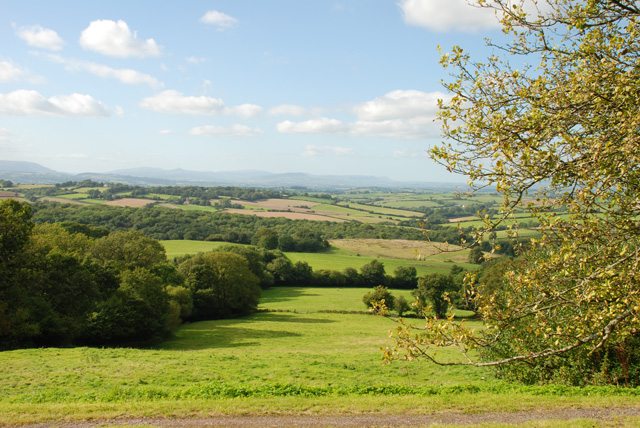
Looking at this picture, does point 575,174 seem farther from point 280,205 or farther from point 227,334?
point 280,205

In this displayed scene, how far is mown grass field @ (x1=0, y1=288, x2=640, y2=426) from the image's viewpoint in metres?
12.8

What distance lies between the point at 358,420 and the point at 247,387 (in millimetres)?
5552

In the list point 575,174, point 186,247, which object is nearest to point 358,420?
point 575,174

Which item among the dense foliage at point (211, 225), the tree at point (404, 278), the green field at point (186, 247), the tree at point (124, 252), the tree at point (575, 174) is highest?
the tree at point (575, 174)

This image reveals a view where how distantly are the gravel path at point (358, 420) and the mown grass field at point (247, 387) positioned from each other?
411 mm

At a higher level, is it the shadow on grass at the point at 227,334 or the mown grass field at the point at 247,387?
the mown grass field at the point at 247,387

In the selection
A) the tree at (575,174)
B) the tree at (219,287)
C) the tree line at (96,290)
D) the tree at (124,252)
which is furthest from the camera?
the tree at (219,287)

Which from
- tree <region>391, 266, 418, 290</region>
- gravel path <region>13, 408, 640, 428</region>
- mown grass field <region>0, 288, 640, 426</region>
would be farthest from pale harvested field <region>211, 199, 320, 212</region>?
gravel path <region>13, 408, 640, 428</region>

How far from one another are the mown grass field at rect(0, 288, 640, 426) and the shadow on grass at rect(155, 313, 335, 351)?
1002mm

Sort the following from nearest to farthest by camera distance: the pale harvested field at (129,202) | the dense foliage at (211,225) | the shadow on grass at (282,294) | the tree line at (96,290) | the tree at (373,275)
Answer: the tree line at (96,290)
the shadow on grass at (282,294)
the tree at (373,275)
the dense foliage at (211,225)
the pale harvested field at (129,202)

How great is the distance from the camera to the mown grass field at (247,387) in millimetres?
12836

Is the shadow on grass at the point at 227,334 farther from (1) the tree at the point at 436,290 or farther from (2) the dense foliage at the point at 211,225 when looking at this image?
(2) the dense foliage at the point at 211,225

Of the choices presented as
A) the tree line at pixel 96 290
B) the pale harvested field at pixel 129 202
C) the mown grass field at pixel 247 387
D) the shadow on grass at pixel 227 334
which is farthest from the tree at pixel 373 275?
the pale harvested field at pixel 129 202

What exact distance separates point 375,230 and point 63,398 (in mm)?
120912
